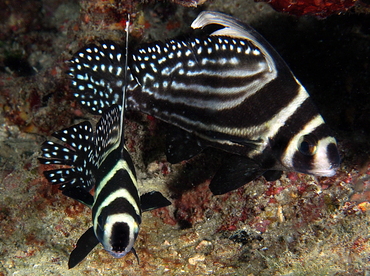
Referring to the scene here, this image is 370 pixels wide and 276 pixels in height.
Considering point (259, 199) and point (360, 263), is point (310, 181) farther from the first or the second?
point (360, 263)

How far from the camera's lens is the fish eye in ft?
8.79

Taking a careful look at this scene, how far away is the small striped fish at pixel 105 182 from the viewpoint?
97.7 inches

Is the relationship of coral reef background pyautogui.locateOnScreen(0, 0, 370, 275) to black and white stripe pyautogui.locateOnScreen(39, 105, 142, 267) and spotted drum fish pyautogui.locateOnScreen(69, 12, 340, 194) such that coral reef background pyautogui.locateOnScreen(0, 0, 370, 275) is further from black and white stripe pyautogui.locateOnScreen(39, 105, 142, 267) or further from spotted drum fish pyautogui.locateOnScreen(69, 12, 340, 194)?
spotted drum fish pyautogui.locateOnScreen(69, 12, 340, 194)

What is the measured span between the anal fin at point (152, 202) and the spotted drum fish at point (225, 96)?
0.54m

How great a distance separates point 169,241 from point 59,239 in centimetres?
145

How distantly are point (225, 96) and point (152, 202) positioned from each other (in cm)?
139

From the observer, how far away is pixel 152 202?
10.1ft

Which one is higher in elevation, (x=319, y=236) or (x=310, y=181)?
(x=310, y=181)

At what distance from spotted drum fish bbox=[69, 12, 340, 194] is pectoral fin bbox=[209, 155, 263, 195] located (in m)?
0.01

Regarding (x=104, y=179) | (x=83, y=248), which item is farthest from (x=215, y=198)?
(x=83, y=248)

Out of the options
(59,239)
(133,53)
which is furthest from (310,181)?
(59,239)

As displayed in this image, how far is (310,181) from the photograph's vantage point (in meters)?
3.61

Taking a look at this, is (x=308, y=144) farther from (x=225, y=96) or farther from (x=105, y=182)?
(x=105, y=182)

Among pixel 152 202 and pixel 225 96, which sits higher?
pixel 225 96
